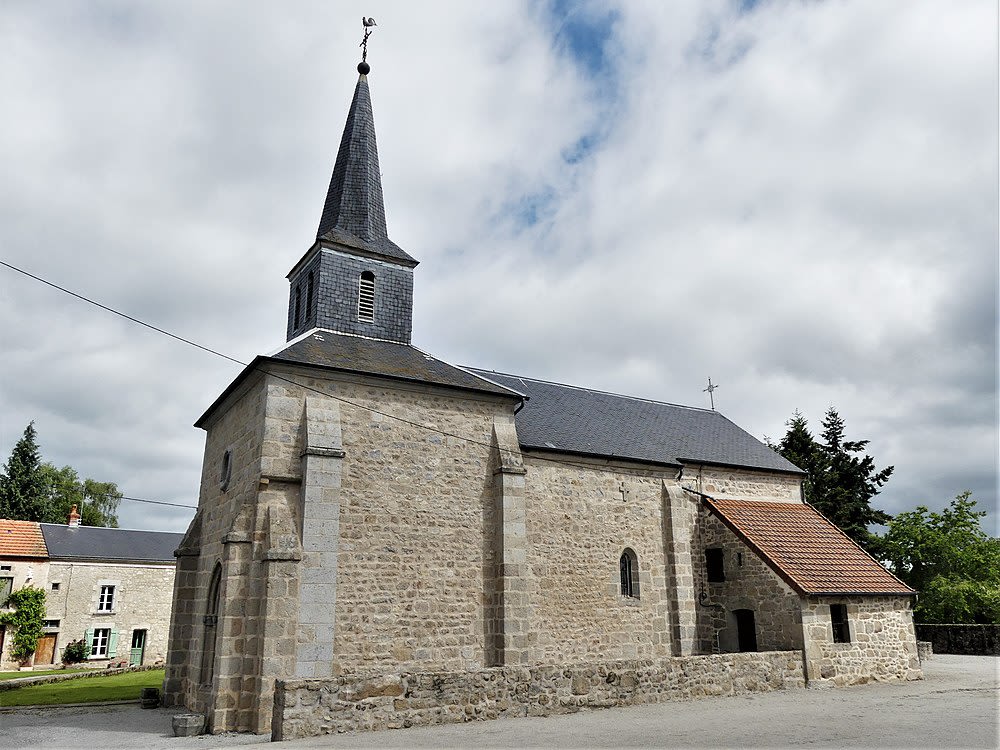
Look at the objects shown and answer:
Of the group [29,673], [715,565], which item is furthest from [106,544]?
[715,565]

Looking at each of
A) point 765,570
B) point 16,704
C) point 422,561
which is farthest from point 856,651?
point 16,704

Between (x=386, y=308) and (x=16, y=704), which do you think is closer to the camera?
(x=16, y=704)

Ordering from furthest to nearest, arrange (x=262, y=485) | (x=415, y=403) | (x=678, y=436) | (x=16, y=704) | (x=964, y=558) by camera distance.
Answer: (x=964, y=558)
(x=678, y=436)
(x=16, y=704)
(x=415, y=403)
(x=262, y=485)

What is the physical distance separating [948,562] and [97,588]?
1459 inches

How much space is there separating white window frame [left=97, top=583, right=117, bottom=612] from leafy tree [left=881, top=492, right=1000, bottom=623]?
34.9m

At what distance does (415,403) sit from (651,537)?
7.32 metres

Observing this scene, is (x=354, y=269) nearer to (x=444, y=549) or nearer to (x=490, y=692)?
(x=444, y=549)

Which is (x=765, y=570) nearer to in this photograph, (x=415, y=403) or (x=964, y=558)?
(x=415, y=403)

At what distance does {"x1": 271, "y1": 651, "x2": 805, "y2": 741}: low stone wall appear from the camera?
10047mm

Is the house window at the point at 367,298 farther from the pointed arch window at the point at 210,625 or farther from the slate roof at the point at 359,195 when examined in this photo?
the pointed arch window at the point at 210,625

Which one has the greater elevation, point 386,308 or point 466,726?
point 386,308

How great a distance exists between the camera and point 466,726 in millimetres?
10609

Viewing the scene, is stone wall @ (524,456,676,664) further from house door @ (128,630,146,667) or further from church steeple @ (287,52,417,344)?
house door @ (128,630,146,667)

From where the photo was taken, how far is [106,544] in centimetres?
3447
